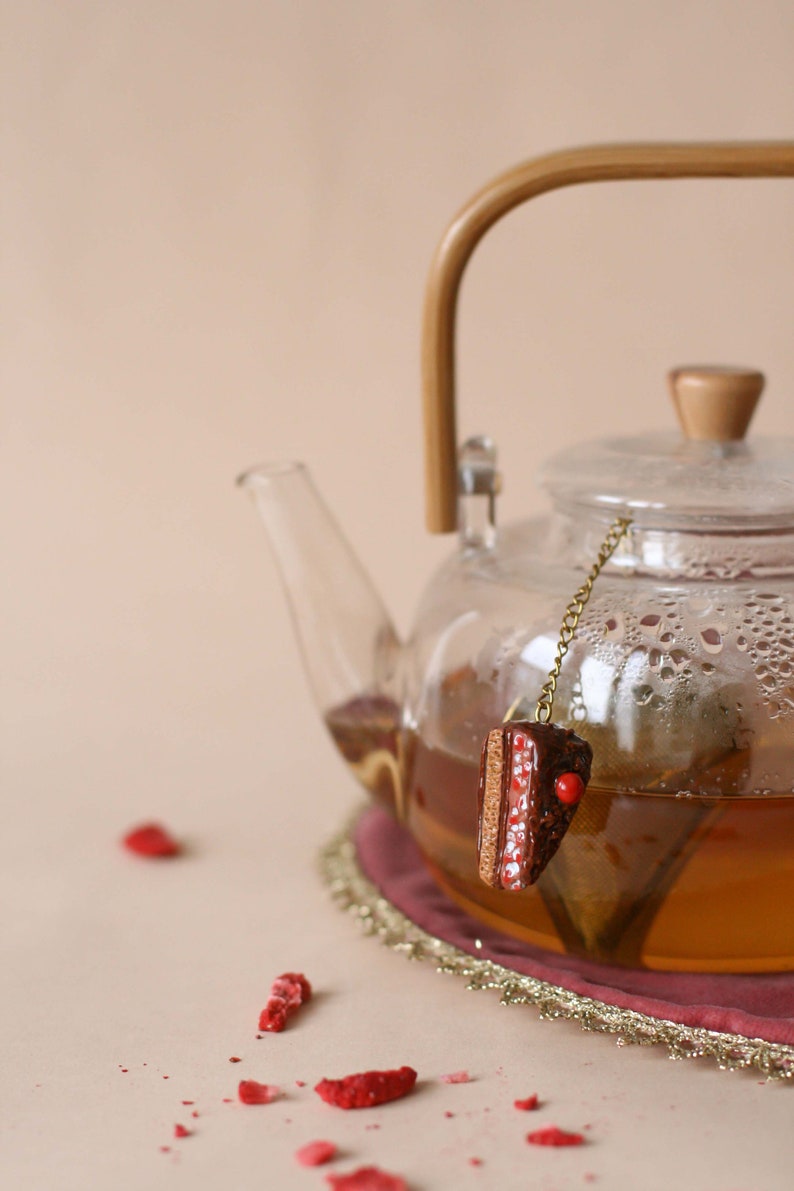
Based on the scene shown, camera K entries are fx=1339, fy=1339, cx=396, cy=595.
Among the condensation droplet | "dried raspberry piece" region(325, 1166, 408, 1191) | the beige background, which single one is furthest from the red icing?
the beige background

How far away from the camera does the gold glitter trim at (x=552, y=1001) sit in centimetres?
88

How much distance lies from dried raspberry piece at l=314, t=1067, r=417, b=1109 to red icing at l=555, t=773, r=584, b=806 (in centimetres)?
21

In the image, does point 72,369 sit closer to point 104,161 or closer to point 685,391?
point 104,161

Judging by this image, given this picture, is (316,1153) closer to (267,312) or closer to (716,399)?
(716,399)

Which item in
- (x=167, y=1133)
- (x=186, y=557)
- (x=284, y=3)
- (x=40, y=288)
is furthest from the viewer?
(x=186, y=557)

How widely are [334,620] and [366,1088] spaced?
43cm

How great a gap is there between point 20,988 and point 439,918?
33 centimetres

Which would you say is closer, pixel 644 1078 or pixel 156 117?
pixel 644 1078

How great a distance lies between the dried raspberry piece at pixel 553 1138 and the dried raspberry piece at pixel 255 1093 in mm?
169

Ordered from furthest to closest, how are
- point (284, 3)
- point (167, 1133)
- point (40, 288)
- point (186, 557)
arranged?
point (186, 557), point (40, 288), point (284, 3), point (167, 1133)

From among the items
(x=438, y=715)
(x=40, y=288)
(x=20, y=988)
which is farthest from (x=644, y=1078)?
(x=40, y=288)

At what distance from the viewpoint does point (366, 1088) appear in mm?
852

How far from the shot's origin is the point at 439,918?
42.3 inches

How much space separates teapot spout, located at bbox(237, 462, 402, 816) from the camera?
1.14 metres
